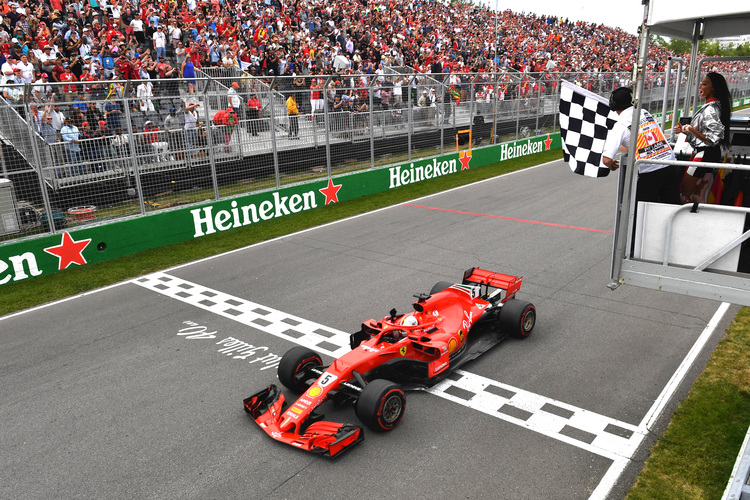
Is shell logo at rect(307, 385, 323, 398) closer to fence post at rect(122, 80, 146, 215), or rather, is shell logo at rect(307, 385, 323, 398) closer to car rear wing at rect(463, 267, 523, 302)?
car rear wing at rect(463, 267, 523, 302)

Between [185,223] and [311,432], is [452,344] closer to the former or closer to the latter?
[311,432]

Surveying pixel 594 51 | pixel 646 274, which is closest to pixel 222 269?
pixel 646 274

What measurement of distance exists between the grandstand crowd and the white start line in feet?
17.6

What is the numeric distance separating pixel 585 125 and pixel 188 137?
8229mm

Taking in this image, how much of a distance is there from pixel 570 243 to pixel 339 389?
659 centimetres

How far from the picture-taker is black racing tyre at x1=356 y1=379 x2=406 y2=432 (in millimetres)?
4809

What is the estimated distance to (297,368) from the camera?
216 inches

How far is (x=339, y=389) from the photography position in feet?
16.9

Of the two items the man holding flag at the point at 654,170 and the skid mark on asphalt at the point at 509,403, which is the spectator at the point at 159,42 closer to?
the skid mark on asphalt at the point at 509,403

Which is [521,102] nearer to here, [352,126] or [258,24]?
[352,126]

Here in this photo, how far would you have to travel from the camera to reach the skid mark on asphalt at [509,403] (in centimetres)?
486

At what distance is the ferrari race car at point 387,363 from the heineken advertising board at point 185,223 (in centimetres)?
599

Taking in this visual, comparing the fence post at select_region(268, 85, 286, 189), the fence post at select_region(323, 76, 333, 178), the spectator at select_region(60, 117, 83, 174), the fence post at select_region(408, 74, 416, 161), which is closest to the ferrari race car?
the spectator at select_region(60, 117, 83, 174)

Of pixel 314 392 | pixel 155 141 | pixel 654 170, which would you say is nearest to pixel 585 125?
pixel 654 170
